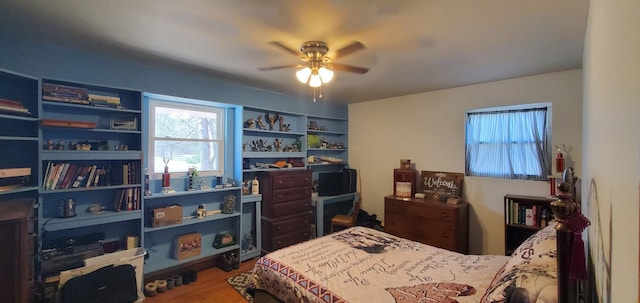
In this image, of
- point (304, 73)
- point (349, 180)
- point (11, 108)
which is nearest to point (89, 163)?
point (11, 108)

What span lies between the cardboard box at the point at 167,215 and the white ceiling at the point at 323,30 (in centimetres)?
161

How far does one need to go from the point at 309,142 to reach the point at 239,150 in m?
1.37

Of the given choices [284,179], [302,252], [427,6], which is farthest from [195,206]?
[427,6]

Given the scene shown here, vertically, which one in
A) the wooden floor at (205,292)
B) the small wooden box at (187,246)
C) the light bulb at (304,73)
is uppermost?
the light bulb at (304,73)

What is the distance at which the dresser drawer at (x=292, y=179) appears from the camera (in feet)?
12.8

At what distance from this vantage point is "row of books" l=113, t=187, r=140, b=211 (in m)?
2.83

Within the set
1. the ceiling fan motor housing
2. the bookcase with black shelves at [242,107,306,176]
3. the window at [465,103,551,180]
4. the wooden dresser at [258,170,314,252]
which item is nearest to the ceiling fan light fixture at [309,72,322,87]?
the ceiling fan motor housing

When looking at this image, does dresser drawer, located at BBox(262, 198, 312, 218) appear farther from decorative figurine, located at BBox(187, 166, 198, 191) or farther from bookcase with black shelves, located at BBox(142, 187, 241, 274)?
decorative figurine, located at BBox(187, 166, 198, 191)

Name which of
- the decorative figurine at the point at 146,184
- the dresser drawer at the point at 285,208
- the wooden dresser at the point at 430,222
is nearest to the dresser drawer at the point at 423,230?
the wooden dresser at the point at 430,222

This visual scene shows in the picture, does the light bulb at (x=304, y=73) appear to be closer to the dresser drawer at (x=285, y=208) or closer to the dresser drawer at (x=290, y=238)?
the dresser drawer at (x=285, y=208)

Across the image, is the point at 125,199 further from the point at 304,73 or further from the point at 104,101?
the point at 304,73

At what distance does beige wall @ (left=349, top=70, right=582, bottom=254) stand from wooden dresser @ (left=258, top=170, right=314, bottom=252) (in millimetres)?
1343

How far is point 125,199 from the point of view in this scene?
2840 millimetres

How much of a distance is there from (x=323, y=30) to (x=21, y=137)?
102 inches
